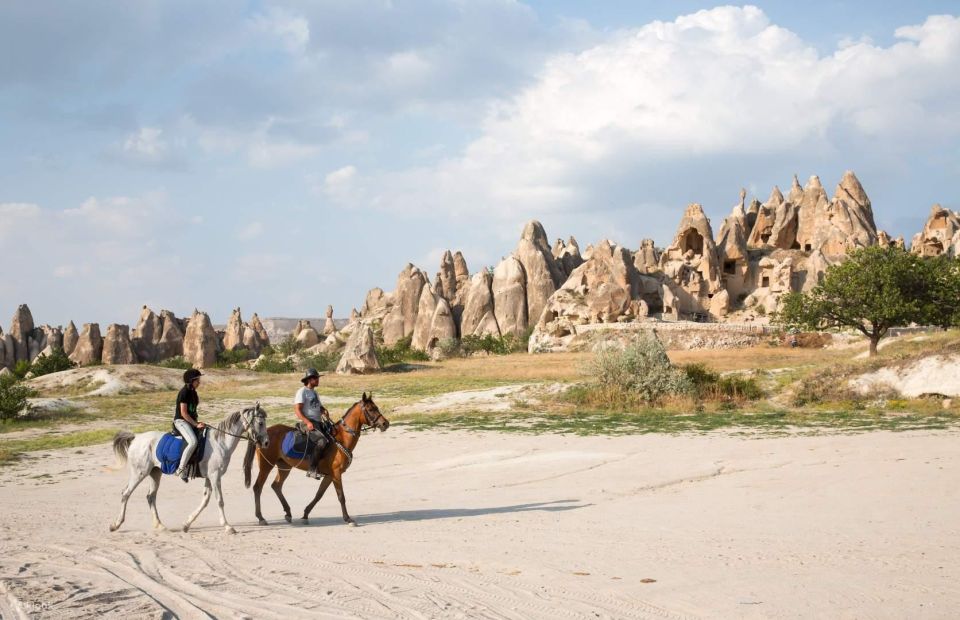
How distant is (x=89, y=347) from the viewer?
59.8 m

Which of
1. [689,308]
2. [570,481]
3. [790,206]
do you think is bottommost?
[570,481]

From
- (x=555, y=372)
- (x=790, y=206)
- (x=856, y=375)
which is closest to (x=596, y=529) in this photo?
(x=856, y=375)

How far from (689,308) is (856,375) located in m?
33.4

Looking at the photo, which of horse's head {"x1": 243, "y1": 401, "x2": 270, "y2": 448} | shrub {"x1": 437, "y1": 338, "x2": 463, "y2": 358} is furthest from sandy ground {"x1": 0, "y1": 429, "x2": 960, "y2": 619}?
shrub {"x1": 437, "y1": 338, "x2": 463, "y2": 358}

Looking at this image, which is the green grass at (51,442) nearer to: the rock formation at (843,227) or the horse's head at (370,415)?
the horse's head at (370,415)

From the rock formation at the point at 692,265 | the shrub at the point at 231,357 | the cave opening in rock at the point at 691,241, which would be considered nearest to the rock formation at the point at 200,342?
the shrub at the point at 231,357

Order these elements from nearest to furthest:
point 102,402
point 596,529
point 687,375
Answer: point 596,529, point 687,375, point 102,402

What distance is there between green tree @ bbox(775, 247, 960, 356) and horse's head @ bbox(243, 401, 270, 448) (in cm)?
2612

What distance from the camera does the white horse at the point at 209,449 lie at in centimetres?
834

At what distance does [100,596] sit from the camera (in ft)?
17.3

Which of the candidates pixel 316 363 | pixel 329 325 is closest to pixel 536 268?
pixel 316 363

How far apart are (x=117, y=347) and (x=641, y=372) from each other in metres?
47.9

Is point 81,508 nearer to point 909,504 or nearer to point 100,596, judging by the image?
point 100,596

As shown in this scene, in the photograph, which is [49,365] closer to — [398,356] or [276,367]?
[276,367]
